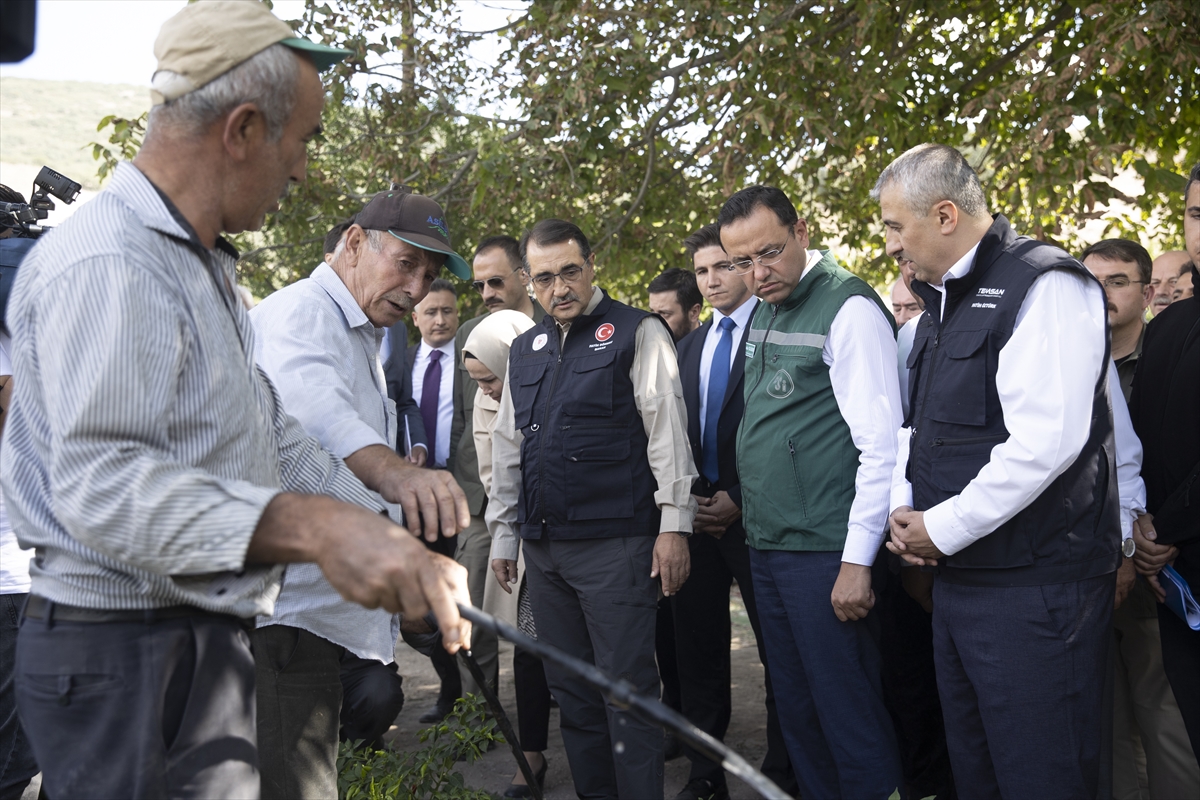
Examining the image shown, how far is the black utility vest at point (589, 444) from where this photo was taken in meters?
4.16

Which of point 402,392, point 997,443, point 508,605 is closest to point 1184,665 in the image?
point 997,443

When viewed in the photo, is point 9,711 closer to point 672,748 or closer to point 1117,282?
point 672,748

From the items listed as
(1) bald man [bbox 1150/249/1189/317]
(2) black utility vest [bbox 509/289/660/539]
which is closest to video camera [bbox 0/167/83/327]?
(2) black utility vest [bbox 509/289/660/539]

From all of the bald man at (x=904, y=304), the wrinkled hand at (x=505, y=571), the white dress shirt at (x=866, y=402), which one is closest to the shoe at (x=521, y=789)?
the wrinkled hand at (x=505, y=571)

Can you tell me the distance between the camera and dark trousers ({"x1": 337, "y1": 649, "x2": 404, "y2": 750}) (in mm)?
4379

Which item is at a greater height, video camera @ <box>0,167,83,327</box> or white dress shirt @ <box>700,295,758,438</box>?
video camera @ <box>0,167,83,327</box>

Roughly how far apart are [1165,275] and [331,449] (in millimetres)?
4243

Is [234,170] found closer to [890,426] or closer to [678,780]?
[890,426]

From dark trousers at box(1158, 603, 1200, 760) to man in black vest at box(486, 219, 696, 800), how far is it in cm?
169

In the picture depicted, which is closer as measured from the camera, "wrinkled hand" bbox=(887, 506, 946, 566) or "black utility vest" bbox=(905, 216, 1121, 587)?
"black utility vest" bbox=(905, 216, 1121, 587)

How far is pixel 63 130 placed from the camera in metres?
61.1

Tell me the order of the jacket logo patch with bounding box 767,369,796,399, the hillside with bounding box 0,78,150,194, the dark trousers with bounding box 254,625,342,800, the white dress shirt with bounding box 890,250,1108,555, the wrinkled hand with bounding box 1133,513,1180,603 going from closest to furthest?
the dark trousers with bounding box 254,625,342,800 < the white dress shirt with bounding box 890,250,1108,555 < the wrinkled hand with bounding box 1133,513,1180,603 < the jacket logo patch with bounding box 767,369,796,399 < the hillside with bounding box 0,78,150,194

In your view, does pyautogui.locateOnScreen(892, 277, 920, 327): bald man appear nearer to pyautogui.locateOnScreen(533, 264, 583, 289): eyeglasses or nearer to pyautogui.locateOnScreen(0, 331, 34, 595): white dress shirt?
pyautogui.locateOnScreen(533, 264, 583, 289): eyeglasses

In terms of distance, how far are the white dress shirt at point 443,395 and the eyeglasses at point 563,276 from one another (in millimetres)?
1767
